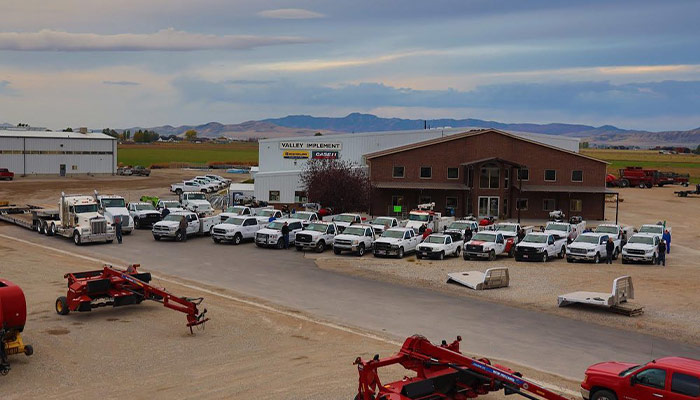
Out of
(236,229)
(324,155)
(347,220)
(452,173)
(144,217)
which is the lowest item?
(236,229)

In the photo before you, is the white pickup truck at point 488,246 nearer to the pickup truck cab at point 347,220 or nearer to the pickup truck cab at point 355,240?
the pickup truck cab at point 355,240

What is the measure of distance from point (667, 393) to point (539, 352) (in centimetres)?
608

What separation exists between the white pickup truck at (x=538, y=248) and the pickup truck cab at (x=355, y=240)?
288 inches

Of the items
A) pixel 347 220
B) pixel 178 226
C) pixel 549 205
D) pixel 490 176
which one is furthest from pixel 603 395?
pixel 549 205

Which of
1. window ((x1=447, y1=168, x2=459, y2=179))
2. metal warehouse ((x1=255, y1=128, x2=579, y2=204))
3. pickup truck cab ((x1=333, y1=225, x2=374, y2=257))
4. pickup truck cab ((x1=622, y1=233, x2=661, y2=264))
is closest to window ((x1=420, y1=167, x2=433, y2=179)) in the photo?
window ((x1=447, y1=168, x2=459, y2=179))

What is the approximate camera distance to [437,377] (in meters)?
13.1

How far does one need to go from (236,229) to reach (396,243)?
915 cm

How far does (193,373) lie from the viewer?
15.9 m

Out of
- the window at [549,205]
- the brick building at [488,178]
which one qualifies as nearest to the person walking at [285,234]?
the brick building at [488,178]

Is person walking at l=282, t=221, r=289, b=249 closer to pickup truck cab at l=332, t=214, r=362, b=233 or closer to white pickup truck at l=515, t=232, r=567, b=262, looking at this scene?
pickup truck cab at l=332, t=214, r=362, b=233

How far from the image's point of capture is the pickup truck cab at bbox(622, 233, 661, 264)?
34812 millimetres

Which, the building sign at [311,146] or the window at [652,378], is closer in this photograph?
the window at [652,378]

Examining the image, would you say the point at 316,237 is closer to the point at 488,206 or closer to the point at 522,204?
the point at 488,206

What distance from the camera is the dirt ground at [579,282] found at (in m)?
22.9
